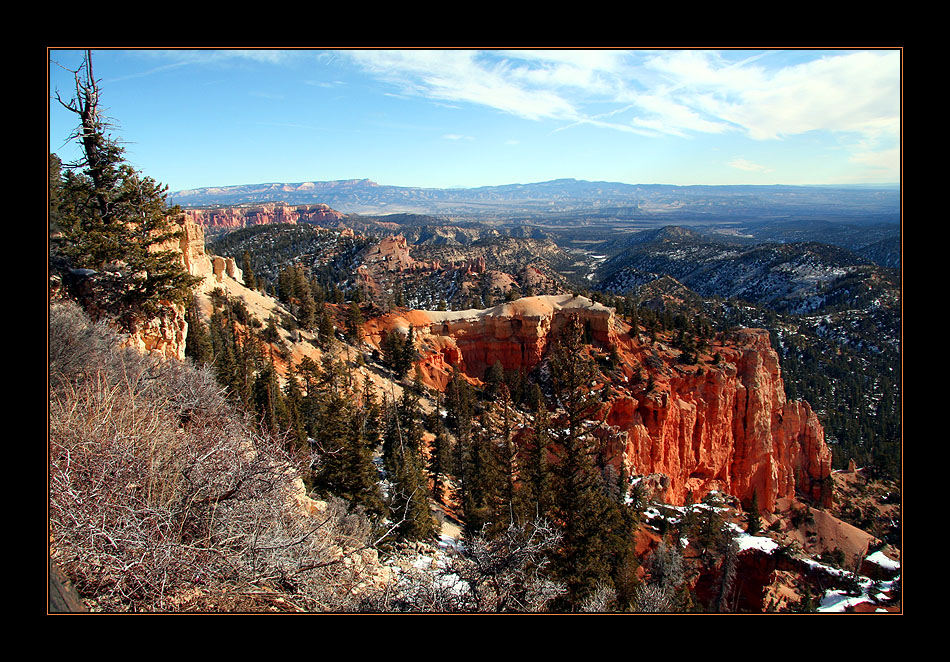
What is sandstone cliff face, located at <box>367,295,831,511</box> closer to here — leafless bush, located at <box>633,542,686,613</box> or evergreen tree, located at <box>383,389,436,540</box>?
leafless bush, located at <box>633,542,686,613</box>

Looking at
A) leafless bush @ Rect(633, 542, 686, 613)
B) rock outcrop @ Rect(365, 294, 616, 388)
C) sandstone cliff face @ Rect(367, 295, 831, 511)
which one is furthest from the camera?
rock outcrop @ Rect(365, 294, 616, 388)

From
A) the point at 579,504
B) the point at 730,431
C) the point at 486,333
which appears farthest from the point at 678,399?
the point at 579,504

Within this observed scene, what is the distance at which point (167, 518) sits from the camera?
496 centimetres

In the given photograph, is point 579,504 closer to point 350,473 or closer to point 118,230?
point 350,473

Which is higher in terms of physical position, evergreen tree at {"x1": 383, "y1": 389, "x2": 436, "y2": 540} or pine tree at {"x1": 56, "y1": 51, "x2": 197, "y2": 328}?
pine tree at {"x1": 56, "y1": 51, "x2": 197, "y2": 328}

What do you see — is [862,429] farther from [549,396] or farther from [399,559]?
[399,559]

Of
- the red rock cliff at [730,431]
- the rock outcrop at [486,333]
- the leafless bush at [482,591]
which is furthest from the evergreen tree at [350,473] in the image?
the rock outcrop at [486,333]

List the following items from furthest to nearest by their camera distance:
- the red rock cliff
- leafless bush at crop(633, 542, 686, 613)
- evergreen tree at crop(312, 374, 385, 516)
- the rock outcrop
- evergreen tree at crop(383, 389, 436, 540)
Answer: the rock outcrop → the red rock cliff → leafless bush at crop(633, 542, 686, 613) → evergreen tree at crop(312, 374, 385, 516) → evergreen tree at crop(383, 389, 436, 540)

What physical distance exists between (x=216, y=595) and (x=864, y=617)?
605 cm

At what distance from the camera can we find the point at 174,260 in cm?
1457

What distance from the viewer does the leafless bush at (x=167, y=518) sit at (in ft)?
14.3

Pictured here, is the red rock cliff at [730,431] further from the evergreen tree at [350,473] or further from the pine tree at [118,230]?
the pine tree at [118,230]

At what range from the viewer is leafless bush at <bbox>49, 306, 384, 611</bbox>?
4352mm

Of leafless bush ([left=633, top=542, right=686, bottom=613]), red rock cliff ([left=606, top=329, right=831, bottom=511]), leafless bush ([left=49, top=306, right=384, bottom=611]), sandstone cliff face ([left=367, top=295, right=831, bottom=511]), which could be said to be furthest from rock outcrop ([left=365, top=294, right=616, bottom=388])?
leafless bush ([left=49, top=306, right=384, bottom=611])
